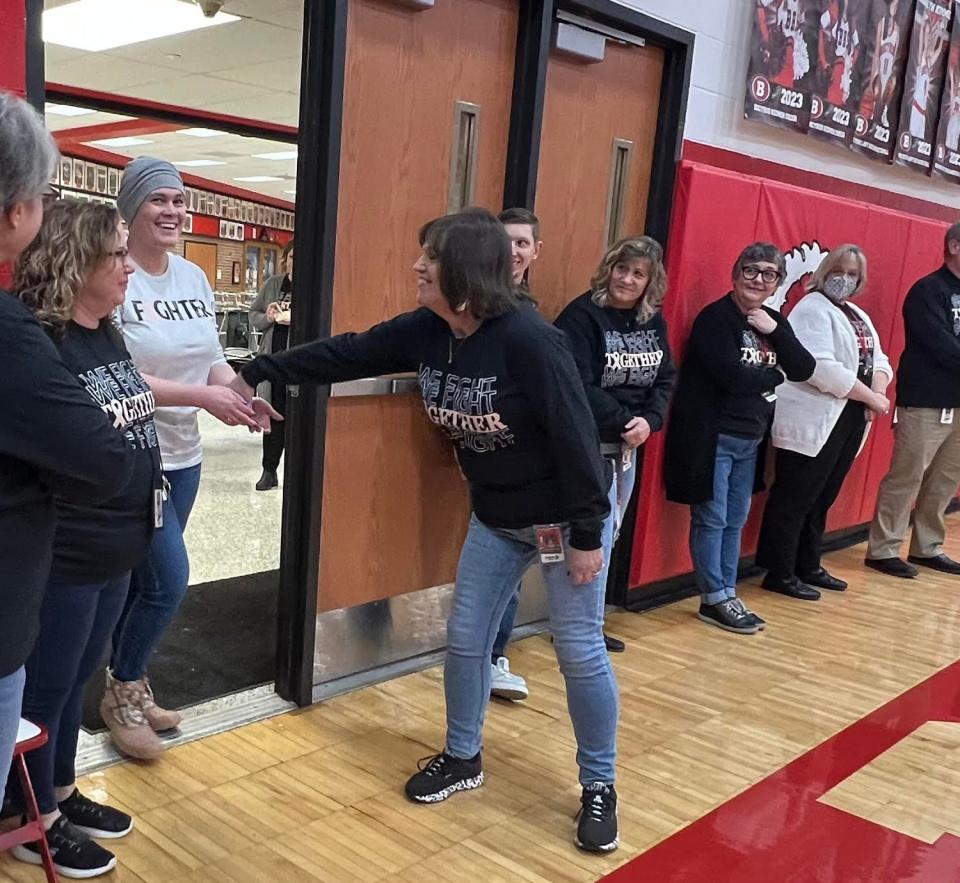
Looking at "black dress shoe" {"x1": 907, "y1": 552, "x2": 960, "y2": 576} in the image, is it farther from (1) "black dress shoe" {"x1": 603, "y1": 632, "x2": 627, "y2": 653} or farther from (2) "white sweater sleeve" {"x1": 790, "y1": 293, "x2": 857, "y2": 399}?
(1) "black dress shoe" {"x1": 603, "y1": 632, "x2": 627, "y2": 653}

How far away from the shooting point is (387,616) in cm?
307

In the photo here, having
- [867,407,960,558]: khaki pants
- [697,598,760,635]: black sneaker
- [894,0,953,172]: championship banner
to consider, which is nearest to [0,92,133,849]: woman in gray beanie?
[697,598,760,635]: black sneaker

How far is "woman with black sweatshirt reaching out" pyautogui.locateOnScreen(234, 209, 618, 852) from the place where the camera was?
6.62ft

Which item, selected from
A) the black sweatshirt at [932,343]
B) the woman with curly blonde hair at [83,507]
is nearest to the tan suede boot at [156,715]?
the woman with curly blonde hair at [83,507]

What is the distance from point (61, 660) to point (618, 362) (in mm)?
1859

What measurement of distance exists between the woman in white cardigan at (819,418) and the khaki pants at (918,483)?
0.44 m

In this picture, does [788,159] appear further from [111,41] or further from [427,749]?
[111,41]

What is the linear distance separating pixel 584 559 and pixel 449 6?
1767 millimetres

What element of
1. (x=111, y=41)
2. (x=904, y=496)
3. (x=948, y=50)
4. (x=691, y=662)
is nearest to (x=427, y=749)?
(x=691, y=662)

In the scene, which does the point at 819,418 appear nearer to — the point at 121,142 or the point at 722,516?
the point at 722,516

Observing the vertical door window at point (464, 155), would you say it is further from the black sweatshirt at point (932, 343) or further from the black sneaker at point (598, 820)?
the black sweatshirt at point (932, 343)

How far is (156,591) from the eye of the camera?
7.66ft

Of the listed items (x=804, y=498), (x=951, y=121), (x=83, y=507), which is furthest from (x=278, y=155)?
(x=83, y=507)

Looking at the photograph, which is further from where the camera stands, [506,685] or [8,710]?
[506,685]
